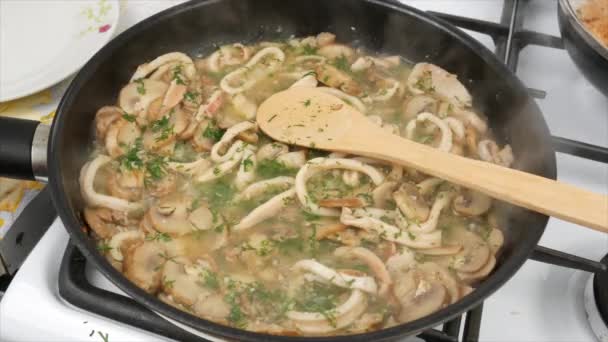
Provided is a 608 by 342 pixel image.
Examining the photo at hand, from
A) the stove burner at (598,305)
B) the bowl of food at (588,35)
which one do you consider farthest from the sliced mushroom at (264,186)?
the bowl of food at (588,35)

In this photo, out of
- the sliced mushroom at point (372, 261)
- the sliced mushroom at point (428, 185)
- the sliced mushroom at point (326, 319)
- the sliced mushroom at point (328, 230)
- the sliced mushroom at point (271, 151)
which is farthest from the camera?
the sliced mushroom at point (271, 151)

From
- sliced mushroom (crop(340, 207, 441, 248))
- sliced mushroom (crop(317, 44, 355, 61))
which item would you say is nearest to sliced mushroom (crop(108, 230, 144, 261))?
sliced mushroom (crop(340, 207, 441, 248))

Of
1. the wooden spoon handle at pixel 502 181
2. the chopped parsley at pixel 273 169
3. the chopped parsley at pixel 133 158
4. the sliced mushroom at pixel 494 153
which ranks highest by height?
the wooden spoon handle at pixel 502 181

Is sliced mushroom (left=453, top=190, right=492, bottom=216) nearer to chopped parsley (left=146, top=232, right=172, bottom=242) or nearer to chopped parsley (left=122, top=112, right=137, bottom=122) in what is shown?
chopped parsley (left=146, top=232, right=172, bottom=242)

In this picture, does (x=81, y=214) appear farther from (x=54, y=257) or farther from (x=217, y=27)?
(x=217, y=27)

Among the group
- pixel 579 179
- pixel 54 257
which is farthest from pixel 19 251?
pixel 579 179

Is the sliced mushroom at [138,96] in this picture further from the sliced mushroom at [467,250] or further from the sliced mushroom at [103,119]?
the sliced mushroom at [467,250]

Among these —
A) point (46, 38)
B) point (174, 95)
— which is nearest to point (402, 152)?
point (174, 95)

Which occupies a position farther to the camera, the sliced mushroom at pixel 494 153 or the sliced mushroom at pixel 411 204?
the sliced mushroom at pixel 494 153

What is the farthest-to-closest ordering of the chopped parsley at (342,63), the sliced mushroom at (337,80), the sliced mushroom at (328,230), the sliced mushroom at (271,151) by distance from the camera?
the chopped parsley at (342,63) < the sliced mushroom at (337,80) < the sliced mushroom at (271,151) < the sliced mushroom at (328,230)
